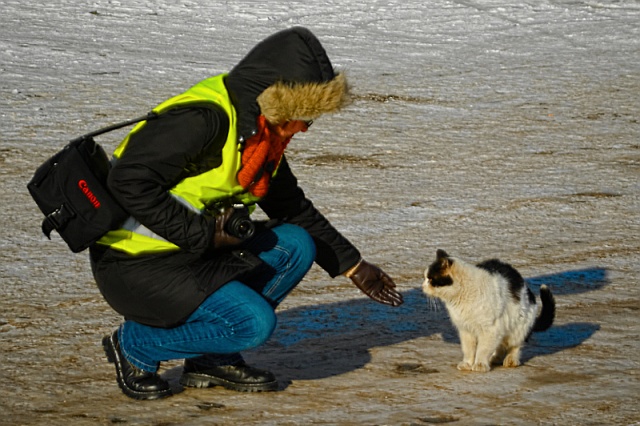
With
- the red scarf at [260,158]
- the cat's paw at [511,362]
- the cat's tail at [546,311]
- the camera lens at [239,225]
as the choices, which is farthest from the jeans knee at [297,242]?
the cat's tail at [546,311]

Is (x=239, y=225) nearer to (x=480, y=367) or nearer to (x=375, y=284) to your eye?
(x=375, y=284)

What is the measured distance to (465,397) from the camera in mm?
4094

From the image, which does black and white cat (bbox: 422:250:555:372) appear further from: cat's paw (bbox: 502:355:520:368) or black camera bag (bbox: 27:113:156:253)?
black camera bag (bbox: 27:113:156:253)

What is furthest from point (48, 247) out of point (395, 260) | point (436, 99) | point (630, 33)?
point (630, 33)

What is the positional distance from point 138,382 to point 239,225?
719mm

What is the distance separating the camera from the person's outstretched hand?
4.39 metres

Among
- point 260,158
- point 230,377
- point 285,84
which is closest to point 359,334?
point 230,377

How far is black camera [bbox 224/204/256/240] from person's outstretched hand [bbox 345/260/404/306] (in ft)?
2.39

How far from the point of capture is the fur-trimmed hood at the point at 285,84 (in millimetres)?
3711

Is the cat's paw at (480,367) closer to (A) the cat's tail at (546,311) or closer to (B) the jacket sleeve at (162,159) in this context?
(A) the cat's tail at (546,311)

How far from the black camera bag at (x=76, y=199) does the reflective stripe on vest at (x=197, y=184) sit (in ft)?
0.36

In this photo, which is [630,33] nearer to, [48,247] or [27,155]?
[27,155]

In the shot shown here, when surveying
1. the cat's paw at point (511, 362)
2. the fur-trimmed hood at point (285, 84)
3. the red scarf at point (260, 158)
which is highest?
the fur-trimmed hood at point (285, 84)

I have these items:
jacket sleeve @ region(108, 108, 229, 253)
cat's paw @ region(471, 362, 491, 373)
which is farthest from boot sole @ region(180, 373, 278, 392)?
cat's paw @ region(471, 362, 491, 373)
